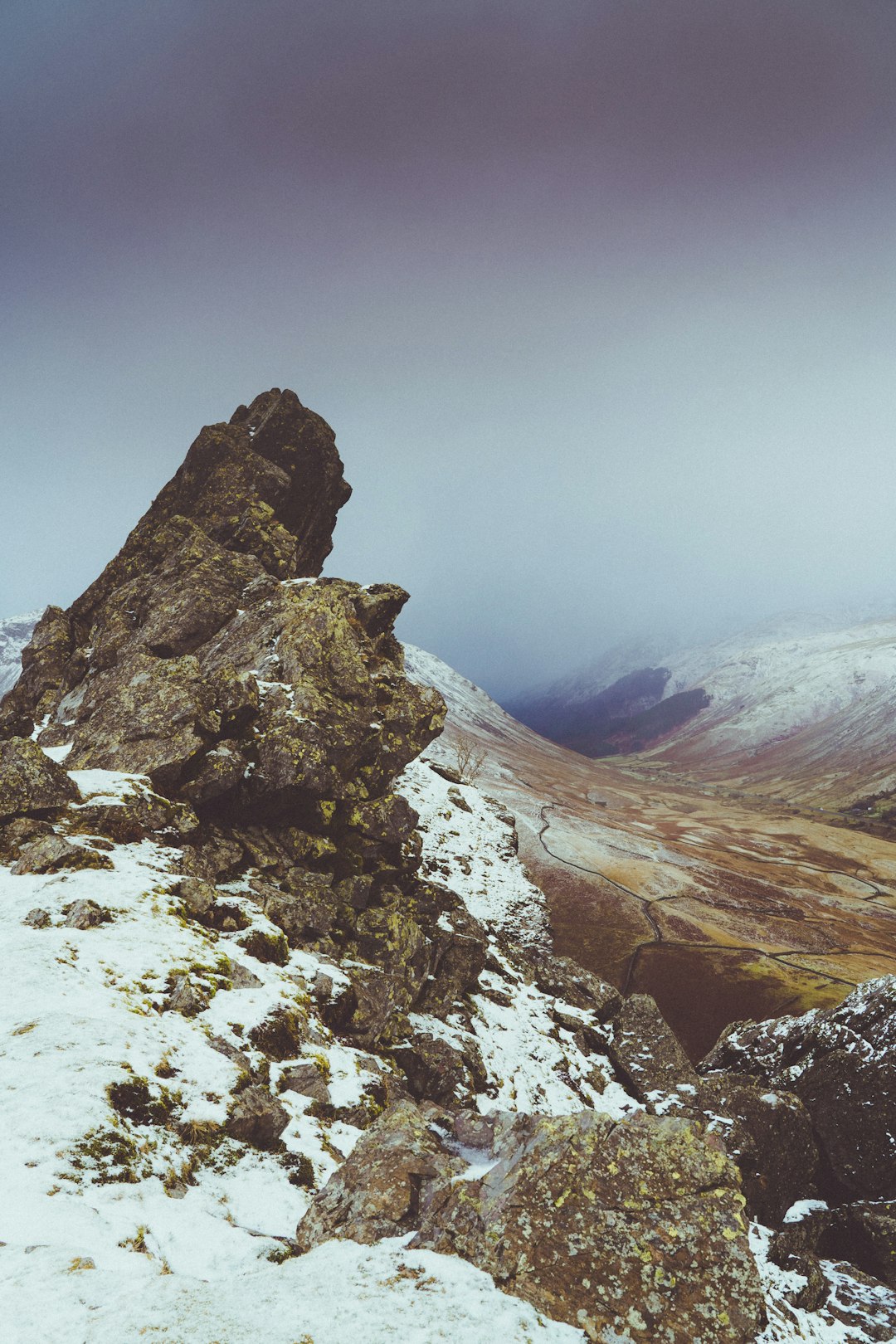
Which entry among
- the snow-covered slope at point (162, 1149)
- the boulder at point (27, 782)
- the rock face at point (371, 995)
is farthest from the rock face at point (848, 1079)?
the boulder at point (27, 782)

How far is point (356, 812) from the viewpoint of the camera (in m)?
24.6

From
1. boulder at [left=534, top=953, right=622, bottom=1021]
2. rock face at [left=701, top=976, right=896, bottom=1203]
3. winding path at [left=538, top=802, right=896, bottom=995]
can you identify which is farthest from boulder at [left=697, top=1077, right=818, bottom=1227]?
winding path at [left=538, top=802, right=896, bottom=995]

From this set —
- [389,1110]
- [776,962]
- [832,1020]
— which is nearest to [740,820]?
[776,962]

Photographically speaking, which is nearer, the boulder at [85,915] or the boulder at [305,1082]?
the boulder at [305,1082]

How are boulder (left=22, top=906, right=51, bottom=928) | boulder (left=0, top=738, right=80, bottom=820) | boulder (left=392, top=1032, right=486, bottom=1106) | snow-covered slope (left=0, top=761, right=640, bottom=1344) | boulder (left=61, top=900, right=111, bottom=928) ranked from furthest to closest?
boulder (left=392, top=1032, right=486, bottom=1106) < boulder (left=0, top=738, right=80, bottom=820) < boulder (left=61, top=900, right=111, bottom=928) < boulder (left=22, top=906, right=51, bottom=928) < snow-covered slope (left=0, top=761, right=640, bottom=1344)

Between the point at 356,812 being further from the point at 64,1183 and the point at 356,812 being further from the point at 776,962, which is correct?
the point at 776,962

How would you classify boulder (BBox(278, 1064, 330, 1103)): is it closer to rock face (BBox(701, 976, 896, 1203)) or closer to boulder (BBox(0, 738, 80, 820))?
boulder (BBox(0, 738, 80, 820))

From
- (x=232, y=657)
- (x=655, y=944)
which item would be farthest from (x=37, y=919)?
(x=655, y=944)

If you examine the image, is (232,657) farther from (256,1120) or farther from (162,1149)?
(162,1149)

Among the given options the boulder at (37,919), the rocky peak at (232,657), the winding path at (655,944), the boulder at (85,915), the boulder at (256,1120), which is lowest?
the winding path at (655,944)

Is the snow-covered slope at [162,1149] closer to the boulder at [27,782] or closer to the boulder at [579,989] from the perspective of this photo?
the boulder at [27,782]

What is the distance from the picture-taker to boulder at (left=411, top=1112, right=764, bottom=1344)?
25.4 feet

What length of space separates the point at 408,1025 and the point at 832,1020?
15.2 m

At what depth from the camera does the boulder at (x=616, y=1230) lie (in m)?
7.75
